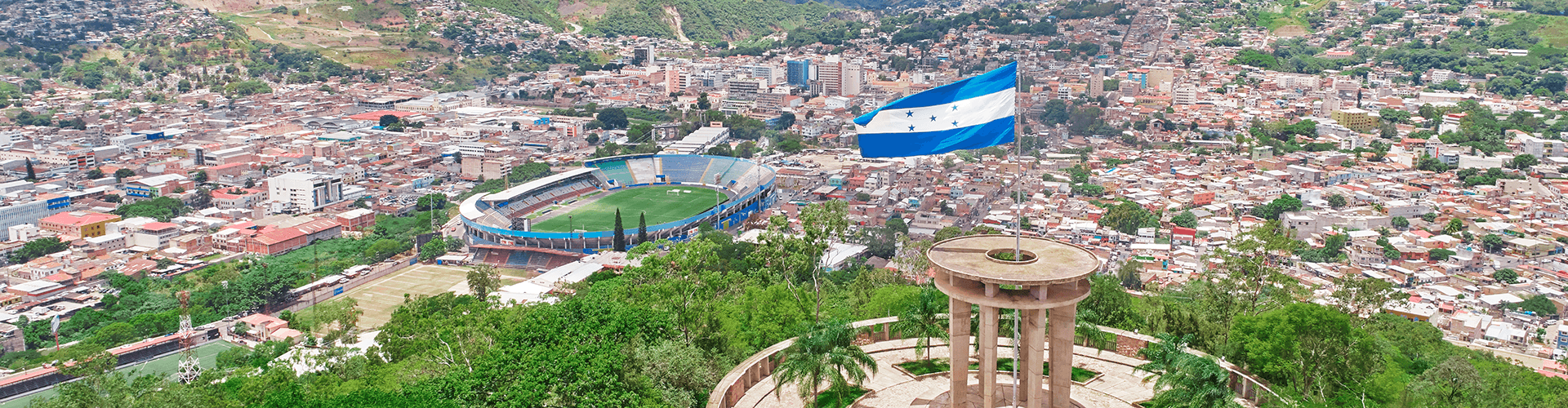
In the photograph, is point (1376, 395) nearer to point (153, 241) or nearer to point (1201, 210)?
point (1201, 210)

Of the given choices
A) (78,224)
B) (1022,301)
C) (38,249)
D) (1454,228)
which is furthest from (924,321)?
(78,224)

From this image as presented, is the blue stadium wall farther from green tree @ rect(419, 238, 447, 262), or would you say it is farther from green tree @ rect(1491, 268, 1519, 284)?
green tree @ rect(1491, 268, 1519, 284)

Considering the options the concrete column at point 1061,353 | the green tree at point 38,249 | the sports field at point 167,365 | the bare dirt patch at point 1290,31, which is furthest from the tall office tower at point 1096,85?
the concrete column at point 1061,353

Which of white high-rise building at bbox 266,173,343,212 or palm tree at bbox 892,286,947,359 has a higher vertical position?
palm tree at bbox 892,286,947,359

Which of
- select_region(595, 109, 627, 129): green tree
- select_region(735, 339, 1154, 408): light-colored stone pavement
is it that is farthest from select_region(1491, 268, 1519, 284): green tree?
select_region(595, 109, 627, 129): green tree

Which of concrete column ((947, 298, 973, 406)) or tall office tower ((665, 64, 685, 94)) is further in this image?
tall office tower ((665, 64, 685, 94))

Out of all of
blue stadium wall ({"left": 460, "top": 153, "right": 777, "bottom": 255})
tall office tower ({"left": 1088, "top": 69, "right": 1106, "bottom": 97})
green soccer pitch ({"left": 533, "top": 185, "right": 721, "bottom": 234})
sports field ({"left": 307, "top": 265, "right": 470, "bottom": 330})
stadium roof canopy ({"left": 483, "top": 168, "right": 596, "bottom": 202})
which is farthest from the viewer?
tall office tower ({"left": 1088, "top": 69, "right": 1106, "bottom": 97})

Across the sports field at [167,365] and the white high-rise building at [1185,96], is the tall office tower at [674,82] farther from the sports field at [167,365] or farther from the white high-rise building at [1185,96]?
the sports field at [167,365]
